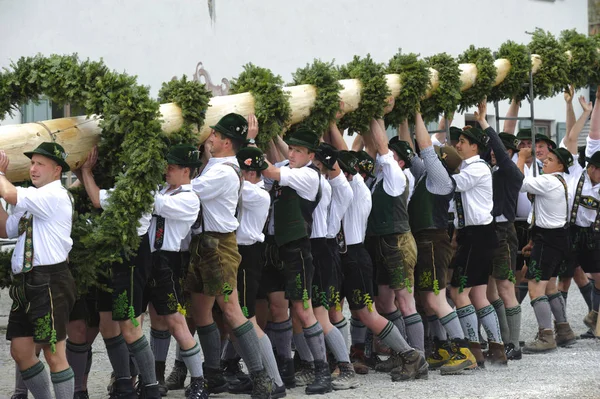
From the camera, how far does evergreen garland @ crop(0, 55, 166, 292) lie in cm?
825

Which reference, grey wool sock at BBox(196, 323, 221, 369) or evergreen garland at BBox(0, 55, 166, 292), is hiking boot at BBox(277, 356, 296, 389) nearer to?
grey wool sock at BBox(196, 323, 221, 369)

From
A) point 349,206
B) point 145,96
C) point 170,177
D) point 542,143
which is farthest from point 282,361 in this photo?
point 542,143

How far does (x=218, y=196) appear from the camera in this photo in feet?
29.3

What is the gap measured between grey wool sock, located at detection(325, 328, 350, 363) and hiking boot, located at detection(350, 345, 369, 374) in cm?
79

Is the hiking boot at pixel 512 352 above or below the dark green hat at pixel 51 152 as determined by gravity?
below

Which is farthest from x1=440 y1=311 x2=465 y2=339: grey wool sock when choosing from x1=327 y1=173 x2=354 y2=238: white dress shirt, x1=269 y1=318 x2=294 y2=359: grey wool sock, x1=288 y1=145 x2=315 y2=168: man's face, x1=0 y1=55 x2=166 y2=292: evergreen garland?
x1=0 y1=55 x2=166 y2=292: evergreen garland

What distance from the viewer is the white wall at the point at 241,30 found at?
1567cm

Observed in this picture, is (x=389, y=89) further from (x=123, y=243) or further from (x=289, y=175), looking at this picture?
(x=123, y=243)

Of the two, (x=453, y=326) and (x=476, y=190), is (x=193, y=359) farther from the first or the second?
(x=476, y=190)

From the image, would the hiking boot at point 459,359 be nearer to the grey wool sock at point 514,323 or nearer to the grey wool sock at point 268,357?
the grey wool sock at point 514,323

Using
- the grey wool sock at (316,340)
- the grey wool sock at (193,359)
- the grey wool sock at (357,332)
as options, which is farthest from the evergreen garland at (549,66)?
the grey wool sock at (193,359)

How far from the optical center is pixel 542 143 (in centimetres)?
1267

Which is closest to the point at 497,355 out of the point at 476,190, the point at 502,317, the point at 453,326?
the point at 453,326

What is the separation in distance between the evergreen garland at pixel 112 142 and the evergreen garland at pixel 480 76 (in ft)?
13.7
